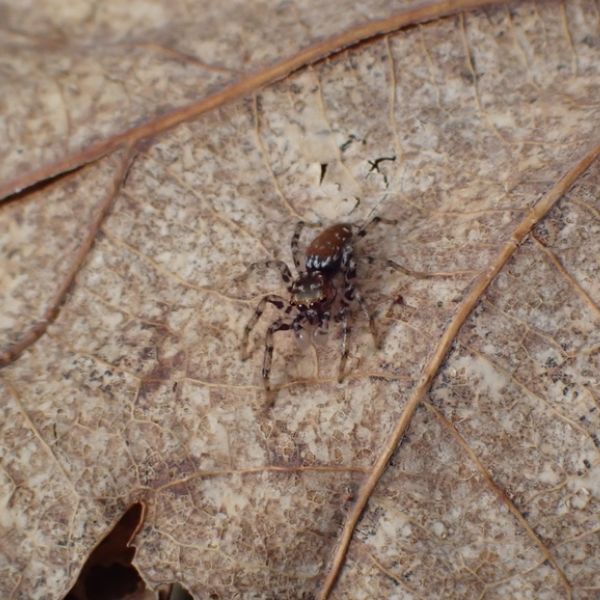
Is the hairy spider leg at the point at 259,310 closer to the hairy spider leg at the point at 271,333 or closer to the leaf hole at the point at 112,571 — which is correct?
the hairy spider leg at the point at 271,333

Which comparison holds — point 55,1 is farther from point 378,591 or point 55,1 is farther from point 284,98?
point 378,591

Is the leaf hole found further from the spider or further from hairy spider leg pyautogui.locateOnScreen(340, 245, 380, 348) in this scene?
hairy spider leg pyautogui.locateOnScreen(340, 245, 380, 348)

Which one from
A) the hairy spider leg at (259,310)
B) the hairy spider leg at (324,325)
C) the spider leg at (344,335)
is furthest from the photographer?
the hairy spider leg at (324,325)

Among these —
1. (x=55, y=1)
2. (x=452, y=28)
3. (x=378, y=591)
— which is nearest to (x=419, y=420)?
(x=378, y=591)

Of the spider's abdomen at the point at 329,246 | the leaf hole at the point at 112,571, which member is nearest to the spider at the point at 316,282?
the spider's abdomen at the point at 329,246

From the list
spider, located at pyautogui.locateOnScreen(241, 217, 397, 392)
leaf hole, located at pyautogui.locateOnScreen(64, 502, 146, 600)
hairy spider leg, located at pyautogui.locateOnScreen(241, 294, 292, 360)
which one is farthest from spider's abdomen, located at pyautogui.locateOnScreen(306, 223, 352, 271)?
leaf hole, located at pyautogui.locateOnScreen(64, 502, 146, 600)

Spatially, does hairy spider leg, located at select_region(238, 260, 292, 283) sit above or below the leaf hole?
above

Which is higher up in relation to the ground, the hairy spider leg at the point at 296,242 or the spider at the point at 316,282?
the hairy spider leg at the point at 296,242

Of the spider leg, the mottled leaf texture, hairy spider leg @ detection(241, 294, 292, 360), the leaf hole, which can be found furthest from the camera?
the leaf hole
